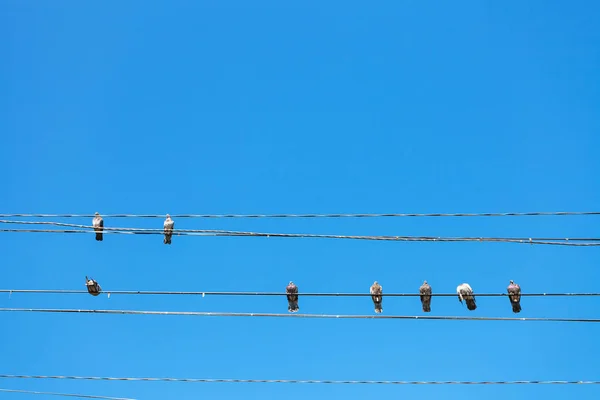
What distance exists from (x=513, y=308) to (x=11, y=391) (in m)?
10.7

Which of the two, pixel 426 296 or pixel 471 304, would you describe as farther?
pixel 471 304

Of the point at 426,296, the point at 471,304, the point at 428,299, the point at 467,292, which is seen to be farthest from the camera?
the point at 428,299

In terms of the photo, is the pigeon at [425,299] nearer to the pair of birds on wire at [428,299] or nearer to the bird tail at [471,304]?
the pair of birds on wire at [428,299]

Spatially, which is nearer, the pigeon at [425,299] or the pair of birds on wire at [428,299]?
the pair of birds on wire at [428,299]

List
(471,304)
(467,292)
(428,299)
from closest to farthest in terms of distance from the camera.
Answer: (467,292)
(471,304)
(428,299)

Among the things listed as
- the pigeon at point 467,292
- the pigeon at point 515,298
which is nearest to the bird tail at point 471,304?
the pigeon at point 467,292

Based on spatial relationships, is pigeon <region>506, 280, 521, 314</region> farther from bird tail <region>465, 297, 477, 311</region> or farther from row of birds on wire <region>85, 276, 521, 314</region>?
bird tail <region>465, 297, 477, 311</region>

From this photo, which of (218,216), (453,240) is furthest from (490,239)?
(218,216)

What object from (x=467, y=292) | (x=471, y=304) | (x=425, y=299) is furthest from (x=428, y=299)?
(x=467, y=292)

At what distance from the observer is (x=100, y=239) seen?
19.3m

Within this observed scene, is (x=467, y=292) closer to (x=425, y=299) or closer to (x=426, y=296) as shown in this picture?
(x=426, y=296)

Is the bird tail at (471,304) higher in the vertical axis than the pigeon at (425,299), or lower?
lower

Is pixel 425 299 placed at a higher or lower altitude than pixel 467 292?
higher

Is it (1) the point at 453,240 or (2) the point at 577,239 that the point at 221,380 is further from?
(2) the point at 577,239
